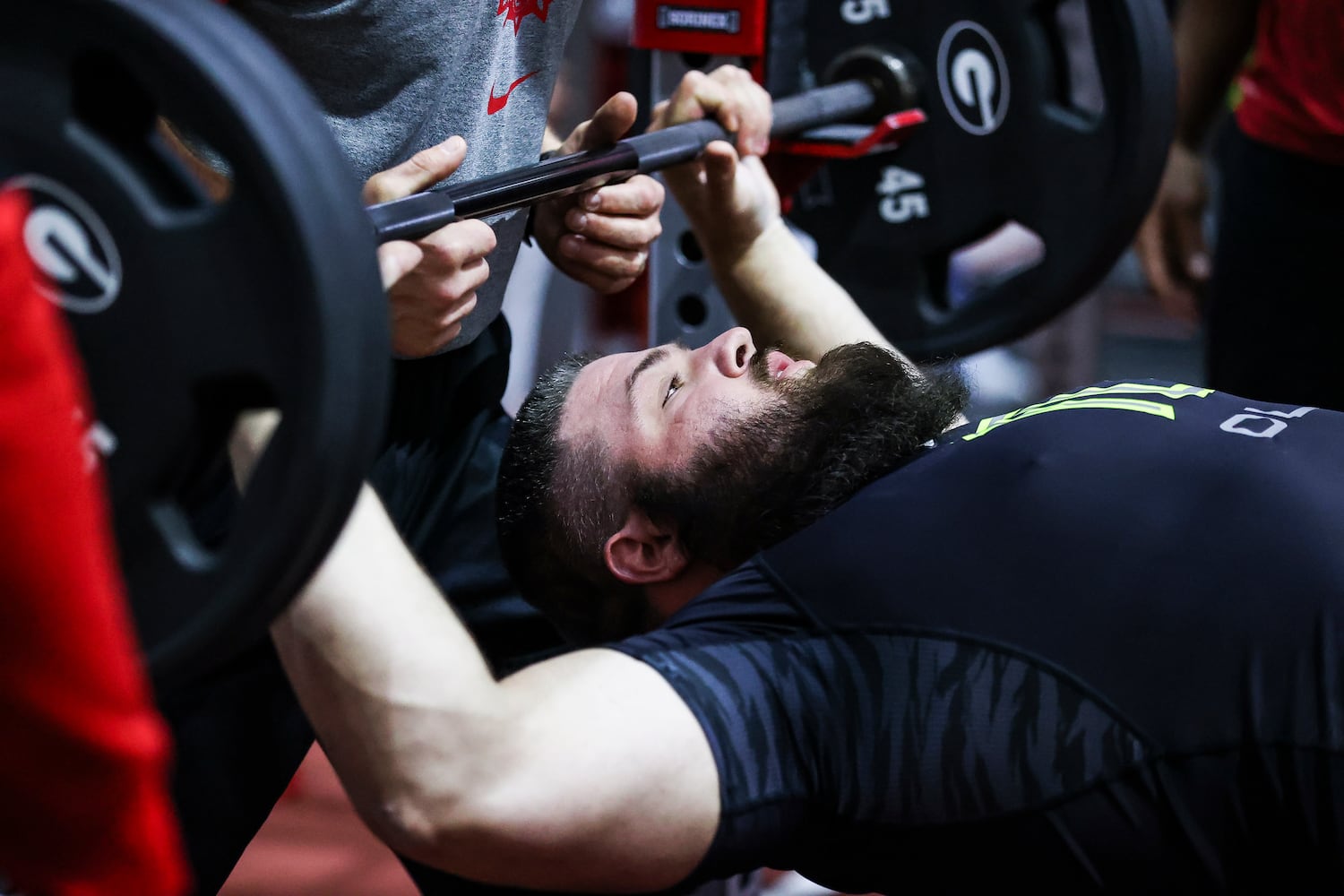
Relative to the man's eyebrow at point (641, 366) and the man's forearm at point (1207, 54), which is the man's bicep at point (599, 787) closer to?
the man's eyebrow at point (641, 366)

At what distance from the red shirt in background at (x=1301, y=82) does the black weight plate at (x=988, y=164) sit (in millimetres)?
322

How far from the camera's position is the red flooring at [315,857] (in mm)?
1816

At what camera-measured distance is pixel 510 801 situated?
2.82ft

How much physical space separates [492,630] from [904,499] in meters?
0.54

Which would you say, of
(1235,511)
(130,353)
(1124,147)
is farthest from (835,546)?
(1124,147)

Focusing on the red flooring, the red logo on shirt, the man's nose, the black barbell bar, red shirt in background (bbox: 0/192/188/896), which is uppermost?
the red logo on shirt

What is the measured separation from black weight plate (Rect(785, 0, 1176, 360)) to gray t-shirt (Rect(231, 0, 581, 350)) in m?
0.46

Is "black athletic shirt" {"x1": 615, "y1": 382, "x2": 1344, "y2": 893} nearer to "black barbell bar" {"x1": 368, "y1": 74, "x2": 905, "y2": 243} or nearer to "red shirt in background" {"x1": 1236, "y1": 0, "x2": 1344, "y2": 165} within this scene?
"black barbell bar" {"x1": 368, "y1": 74, "x2": 905, "y2": 243}

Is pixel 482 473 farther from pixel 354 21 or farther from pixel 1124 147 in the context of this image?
pixel 1124 147

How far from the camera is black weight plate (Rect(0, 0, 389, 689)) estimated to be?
0.70m

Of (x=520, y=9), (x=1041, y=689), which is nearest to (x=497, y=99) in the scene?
(x=520, y=9)

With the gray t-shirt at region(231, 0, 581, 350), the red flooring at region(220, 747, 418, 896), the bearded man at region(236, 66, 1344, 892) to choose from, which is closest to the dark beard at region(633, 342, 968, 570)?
the bearded man at region(236, 66, 1344, 892)

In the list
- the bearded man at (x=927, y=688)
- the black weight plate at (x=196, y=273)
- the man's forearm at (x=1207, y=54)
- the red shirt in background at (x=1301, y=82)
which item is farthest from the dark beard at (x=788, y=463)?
the man's forearm at (x=1207, y=54)

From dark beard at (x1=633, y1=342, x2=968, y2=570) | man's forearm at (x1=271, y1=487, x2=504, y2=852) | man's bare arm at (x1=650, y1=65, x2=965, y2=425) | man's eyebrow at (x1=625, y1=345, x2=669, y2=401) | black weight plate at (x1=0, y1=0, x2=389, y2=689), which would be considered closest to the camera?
black weight plate at (x1=0, y1=0, x2=389, y2=689)
